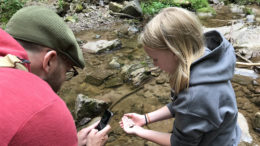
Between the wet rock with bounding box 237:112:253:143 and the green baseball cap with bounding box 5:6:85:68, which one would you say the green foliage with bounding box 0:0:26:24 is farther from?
the wet rock with bounding box 237:112:253:143

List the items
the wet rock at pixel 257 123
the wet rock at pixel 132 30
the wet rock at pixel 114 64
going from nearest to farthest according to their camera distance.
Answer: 1. the wet rock at pixel 257 123
2. the wet rock at pixel 114 64
3. the wet rock at pixel 132 30

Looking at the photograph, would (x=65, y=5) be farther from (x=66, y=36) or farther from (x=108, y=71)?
(x=66, y=36)

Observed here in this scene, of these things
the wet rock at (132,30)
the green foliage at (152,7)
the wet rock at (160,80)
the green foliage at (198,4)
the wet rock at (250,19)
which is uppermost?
the green foliage at (152,7)

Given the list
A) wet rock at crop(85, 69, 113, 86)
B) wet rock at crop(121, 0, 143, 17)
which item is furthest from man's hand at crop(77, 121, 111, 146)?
wet rock at crop(121, 0, 143, 17)

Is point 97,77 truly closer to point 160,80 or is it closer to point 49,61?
point 160,80

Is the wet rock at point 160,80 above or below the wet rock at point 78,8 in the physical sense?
below

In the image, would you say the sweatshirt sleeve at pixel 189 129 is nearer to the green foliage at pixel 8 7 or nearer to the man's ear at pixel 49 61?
the man's ear at pixel 49 61

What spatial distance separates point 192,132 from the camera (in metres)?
1.48

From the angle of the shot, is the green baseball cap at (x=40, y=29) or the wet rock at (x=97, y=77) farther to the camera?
the wet rock at (x=97, y=77)

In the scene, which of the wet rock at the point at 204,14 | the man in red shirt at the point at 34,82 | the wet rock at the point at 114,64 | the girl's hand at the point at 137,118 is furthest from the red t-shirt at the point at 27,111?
the wet rock at the point at 204,14

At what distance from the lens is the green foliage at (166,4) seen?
25.4 feet

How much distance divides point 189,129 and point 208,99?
0.25m

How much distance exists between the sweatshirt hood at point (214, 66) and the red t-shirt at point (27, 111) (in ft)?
2.84

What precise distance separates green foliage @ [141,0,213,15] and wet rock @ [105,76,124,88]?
448 cm
